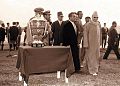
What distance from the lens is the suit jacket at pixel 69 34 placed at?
784 cm

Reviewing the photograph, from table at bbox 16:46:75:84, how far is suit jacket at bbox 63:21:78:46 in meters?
0.88

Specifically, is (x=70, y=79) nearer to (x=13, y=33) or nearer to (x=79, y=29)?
(x=79, y=29)

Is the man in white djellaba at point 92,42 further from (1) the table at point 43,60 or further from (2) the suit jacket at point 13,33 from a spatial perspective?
(2) the suit jacket at point 13,33

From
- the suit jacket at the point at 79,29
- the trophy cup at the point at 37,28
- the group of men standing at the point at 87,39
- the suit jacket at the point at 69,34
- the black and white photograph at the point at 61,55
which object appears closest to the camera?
the black and white photograph at the point at 61,55

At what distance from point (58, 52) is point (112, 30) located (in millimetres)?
5602

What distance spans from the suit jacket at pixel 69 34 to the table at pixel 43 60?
2.88 ft

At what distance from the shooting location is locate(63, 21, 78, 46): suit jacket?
784 centimetres

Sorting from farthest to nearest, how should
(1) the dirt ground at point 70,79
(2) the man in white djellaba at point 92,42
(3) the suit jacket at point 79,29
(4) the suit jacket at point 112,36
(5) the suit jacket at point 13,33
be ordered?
(5) the suit jacket at point 13,33
(4) the suit jacket at point 112,36
(3) the suit jacket at point 79,29
(2) the man in white djellaba at point 92,42
(1) the dirt ground at point 70,79

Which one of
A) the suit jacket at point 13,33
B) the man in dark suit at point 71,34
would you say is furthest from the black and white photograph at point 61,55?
the suit jacket at point 13,33

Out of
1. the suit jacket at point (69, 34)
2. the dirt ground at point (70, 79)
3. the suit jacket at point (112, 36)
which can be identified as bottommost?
the dirt ground at point (70, 79)

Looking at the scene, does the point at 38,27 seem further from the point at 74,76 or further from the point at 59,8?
the point at 59,8

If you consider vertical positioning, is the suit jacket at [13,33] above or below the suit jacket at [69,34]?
below

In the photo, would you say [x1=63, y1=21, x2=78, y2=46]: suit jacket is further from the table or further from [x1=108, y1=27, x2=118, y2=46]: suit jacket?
[x1=108, y1=27, x2=118, y2=46]: suit jacket

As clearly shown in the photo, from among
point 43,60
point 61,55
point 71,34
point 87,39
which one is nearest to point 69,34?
point 71,34
